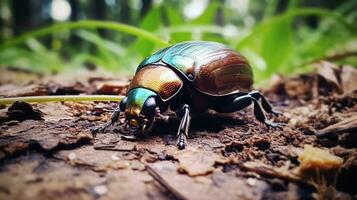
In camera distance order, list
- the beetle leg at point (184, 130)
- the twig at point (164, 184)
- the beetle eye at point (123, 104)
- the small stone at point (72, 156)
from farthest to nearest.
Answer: the beetle eye at point (123, 104), the beetle leg at point (184, 130), the small stone at point (72, 156), the twig at point (164, 184)

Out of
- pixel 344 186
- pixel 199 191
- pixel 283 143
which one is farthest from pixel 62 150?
pixel 344 186

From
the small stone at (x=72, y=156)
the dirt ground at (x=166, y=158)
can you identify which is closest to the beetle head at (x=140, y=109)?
the dirt ground at (x=166, y=158)

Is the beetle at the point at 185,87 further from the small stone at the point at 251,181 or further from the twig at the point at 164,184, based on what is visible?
the small stone at the point at 251,181

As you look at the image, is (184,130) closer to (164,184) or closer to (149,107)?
(149,107)

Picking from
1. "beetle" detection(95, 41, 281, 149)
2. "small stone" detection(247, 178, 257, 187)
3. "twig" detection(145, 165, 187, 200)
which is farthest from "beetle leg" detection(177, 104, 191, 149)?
"small stone" detection(247, 178, 257, 187)

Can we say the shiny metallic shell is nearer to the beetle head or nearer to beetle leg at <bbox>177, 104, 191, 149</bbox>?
beetle leg at <bbox>177, 104, 191, 149</bbox>

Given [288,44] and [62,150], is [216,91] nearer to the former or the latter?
[62,150]
